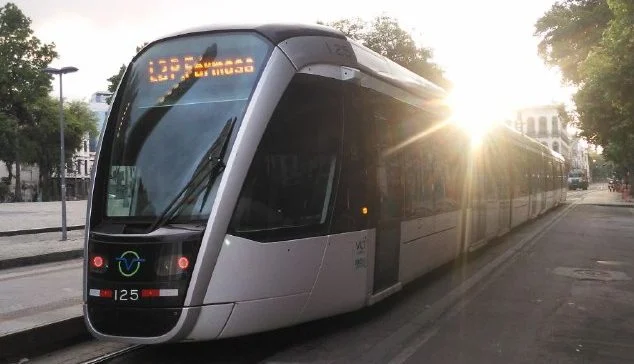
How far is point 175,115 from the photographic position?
5582 millimetres

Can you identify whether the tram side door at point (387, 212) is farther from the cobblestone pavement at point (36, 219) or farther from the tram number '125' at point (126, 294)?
the cobblestone pavement at point (36, 219)

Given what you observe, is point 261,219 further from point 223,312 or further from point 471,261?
point 471,261

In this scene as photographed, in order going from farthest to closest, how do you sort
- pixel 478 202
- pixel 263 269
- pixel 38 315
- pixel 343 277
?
pixel 478 202, pixel 38 315, pixel 343 277, pixel 263 269

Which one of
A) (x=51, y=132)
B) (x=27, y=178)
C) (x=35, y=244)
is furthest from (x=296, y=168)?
(x=27, y=178)

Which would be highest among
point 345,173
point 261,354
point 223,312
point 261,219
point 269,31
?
point 269,31

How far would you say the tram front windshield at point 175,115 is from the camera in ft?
17.5

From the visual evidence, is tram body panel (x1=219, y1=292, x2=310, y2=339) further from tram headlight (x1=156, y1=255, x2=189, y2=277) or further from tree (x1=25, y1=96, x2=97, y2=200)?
tree (x1=25, y1=96, x2=97, y2=200)

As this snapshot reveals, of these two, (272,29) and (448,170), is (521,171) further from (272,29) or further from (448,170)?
(272,29)

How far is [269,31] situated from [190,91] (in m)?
0.92

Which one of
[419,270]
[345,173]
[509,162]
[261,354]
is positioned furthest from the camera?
[509,162]

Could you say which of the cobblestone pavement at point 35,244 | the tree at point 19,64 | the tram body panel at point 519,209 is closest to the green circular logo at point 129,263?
the cobblestone pavement at point 35,244

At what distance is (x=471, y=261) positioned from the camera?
1205 cm

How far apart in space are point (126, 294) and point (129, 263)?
0.25 metres

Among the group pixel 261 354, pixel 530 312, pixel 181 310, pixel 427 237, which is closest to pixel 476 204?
pixel 427 237
